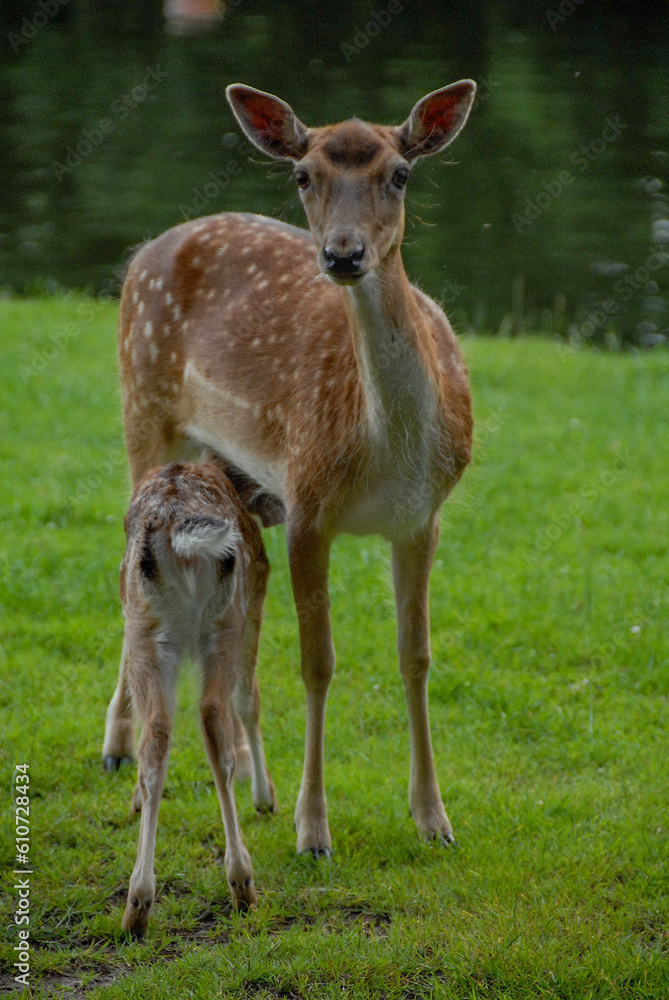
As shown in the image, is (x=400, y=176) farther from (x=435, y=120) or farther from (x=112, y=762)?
(x=112, y=762)

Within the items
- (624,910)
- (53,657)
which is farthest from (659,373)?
(624,910)

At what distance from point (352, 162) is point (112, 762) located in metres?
2.43

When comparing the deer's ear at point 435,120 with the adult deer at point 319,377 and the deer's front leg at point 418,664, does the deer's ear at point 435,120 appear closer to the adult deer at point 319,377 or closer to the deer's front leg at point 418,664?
the adult deer at point 319,377

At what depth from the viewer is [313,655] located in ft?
15.2

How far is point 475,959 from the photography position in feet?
12.1

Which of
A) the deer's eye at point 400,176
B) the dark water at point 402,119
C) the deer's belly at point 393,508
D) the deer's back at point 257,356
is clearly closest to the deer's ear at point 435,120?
the deer's eye at point 400,176

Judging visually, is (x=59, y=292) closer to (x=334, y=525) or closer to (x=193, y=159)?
(x=193, y=159)

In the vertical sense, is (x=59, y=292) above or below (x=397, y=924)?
below

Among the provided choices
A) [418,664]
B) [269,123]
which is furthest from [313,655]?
[269,123]

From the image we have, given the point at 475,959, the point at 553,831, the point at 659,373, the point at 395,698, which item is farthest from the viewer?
the point at 659,373

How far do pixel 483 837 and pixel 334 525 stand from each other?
1191 millimetres

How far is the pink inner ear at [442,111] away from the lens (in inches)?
170

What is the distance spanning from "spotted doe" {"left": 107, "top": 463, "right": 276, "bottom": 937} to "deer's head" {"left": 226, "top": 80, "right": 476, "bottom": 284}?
2.89 feet

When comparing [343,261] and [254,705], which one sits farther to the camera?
[254,705]
